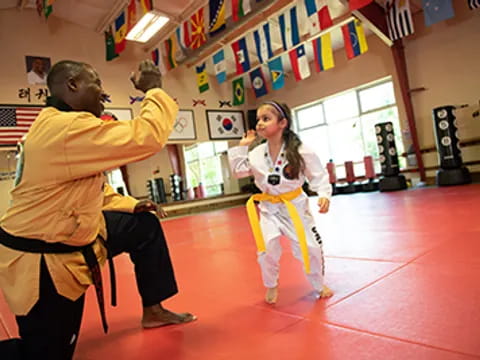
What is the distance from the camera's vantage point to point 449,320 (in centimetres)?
117

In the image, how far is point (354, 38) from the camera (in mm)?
6348

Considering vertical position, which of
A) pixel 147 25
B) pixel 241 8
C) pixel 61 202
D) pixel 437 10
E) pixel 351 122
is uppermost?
pixel 147 25

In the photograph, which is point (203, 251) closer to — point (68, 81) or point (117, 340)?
point (117, 340)

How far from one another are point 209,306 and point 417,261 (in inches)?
46.2

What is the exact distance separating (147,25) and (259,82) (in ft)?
9.46


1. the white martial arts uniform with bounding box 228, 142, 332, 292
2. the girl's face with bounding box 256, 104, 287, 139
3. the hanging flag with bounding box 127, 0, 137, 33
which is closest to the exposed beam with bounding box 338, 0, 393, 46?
the hanging flag with bounding box 127, 0, 137, 33

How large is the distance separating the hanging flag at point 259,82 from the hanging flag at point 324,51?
1.64m

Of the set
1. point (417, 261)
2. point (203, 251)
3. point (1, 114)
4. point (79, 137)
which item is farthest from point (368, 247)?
point (1, 114)

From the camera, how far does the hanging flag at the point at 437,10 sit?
17.4ft

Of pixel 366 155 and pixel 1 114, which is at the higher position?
pixel 1 114

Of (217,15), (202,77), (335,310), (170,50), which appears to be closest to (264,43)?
(217,15)

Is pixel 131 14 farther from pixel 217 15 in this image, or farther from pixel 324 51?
pixel 324 51

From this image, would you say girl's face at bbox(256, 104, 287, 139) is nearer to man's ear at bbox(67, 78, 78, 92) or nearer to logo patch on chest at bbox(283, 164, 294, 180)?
logo patch on chest at bbox(283, 164, 294, 180)

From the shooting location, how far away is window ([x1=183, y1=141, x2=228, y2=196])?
36.3 ft
